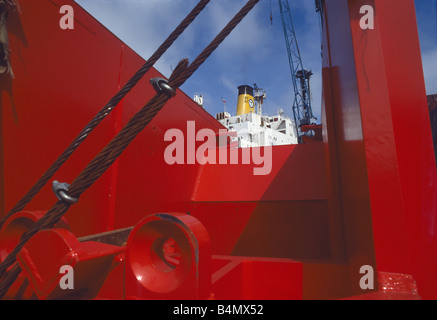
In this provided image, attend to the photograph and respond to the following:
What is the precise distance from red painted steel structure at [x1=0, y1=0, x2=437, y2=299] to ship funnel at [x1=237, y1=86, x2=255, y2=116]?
95.2 feet

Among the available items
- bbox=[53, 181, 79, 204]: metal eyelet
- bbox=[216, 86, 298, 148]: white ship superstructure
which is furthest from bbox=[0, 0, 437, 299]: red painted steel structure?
bbox=[216, 86, 298, 148]: white ship superstructure

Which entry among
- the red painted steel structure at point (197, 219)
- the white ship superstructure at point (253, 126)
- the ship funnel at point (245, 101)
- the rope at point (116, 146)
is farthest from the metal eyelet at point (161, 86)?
the ship funnel at point (245, 101)

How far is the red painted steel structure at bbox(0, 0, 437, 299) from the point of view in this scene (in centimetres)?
100

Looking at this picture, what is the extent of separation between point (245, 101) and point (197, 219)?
30.8 meters

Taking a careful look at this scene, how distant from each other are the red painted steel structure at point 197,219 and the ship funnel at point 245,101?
2902 cm

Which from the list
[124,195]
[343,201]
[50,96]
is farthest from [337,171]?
[50,96]

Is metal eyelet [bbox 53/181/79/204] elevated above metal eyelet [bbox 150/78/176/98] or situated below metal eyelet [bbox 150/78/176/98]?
below

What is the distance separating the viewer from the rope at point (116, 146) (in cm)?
90

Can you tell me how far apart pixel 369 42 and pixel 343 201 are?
3.51 feet

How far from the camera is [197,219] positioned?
1500 millimetres

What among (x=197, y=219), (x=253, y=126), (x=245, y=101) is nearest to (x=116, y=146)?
(x=197, y=219)

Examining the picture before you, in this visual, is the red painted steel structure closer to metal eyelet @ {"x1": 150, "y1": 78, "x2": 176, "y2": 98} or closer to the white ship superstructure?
metal eyelet @ {"x1": 150, "y1": 78, "x2": 176, "y2": 98}

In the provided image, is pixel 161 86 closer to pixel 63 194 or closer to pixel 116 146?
pixel 116 146
